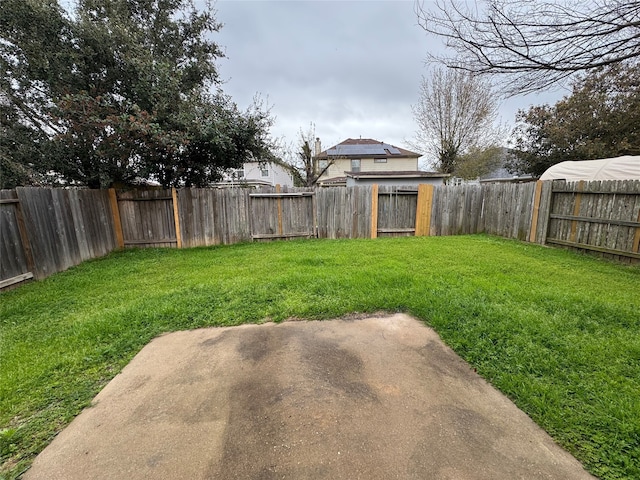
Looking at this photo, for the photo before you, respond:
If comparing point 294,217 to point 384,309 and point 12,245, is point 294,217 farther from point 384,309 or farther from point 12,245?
point 12,245

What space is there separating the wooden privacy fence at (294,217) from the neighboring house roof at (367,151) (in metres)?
15.0

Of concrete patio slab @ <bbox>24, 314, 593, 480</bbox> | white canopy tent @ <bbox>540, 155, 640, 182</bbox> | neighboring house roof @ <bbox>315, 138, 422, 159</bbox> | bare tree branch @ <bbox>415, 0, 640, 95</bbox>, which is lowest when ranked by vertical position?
concrete patio slab @ <bbox>24, 314, 593, 480</bbox>

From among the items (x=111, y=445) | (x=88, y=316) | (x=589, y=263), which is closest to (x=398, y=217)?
(x=589, y=263)

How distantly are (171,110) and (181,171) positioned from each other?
154 cm

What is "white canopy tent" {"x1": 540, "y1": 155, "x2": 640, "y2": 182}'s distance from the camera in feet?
25.2

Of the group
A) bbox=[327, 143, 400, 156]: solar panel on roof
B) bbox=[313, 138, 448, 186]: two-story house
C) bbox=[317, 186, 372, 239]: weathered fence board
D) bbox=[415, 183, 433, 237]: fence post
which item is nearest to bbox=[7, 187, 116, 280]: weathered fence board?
bbox=[317, 186, 372, 239]: weathered fence board

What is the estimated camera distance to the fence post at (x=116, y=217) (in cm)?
677

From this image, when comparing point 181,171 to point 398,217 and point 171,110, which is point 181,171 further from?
point 398,217

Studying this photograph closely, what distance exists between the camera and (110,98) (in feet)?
19.6

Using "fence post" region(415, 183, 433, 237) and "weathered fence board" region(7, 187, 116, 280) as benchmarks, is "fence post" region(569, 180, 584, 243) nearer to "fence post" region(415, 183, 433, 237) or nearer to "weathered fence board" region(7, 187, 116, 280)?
"fence post" region(415, 183, 433, 237)

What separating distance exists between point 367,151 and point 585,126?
1402cm

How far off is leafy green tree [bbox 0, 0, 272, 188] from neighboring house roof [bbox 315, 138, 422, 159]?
50.3 feet

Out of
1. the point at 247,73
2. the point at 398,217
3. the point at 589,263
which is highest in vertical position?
the point at 247,73

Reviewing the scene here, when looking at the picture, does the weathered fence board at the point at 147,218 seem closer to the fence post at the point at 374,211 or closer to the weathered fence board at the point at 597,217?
the fence post at the point at 374,211
